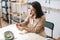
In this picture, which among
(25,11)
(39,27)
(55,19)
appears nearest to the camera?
(39,27)

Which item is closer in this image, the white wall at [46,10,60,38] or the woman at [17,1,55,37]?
the woman at [17,1,55,37]

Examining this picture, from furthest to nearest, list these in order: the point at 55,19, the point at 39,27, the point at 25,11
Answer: the point at 25,11
the point at 55,19
the point at 39,27

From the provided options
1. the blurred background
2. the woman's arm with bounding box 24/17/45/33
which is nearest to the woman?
the woman's arm with bounding box 24/17/45/33

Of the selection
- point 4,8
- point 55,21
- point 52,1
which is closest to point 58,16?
point 55,21

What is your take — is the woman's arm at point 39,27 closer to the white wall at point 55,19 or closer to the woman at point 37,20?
the woman at point 37,20

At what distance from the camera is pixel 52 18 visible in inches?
120

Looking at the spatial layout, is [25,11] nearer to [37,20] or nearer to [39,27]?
[37,20]

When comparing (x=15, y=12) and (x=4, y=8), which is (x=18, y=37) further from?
(x=4, y=8)

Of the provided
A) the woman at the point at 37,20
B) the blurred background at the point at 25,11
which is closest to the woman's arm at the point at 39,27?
the woman at the point at 37,20

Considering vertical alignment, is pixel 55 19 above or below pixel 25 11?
below

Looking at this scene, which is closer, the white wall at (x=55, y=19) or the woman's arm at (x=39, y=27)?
the woman's arm at (x=39, y=27)

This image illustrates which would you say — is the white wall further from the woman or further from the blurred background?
the woman

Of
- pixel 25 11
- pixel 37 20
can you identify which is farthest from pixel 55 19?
pixel 25 11

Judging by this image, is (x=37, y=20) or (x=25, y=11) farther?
(x=25, y=11)
